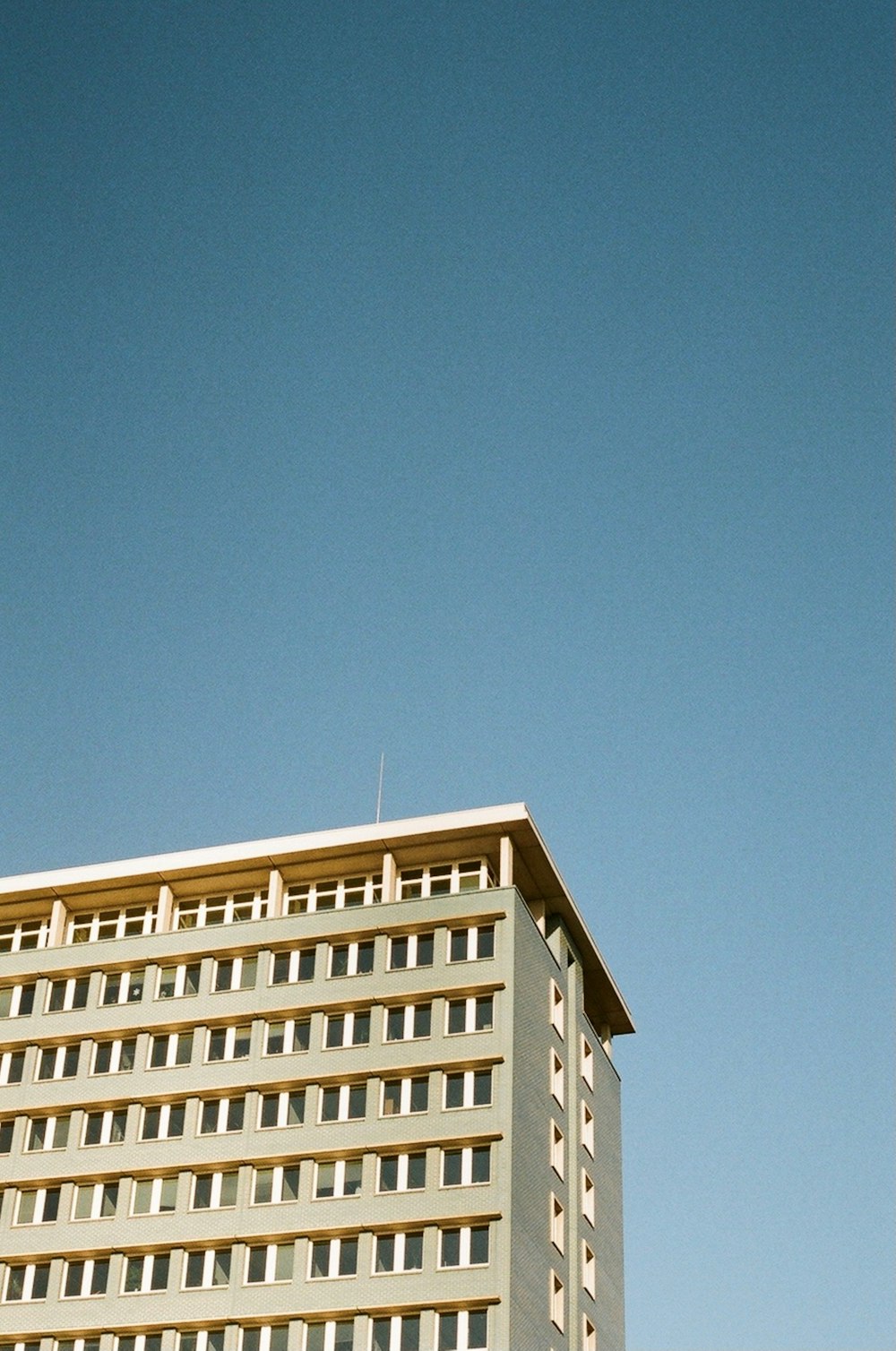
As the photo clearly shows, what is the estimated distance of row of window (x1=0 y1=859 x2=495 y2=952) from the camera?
76.1m

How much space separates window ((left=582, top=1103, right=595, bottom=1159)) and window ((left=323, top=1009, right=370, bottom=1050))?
1169cm

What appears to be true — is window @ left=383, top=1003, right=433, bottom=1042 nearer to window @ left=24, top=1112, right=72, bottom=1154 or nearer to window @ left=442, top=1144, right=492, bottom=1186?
window @ left=442, top=1144, right=492, bottom=1186

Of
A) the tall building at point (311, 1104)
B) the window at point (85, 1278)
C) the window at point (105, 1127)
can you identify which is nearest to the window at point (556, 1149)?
the tall building at point (311, 1104)

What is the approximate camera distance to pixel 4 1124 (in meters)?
75.6

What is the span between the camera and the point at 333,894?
77500 mm

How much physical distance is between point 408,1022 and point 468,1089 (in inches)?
154

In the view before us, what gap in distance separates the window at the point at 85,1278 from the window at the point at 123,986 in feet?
34.6

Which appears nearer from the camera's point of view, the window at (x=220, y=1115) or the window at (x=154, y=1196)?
the window at (x=154, y=1196)

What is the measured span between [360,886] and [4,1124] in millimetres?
17172

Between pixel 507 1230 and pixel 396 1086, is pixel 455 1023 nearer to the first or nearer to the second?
pixel 396 1086

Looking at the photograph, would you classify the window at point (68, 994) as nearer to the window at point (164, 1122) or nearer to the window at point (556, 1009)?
the window at point (164, 1122)

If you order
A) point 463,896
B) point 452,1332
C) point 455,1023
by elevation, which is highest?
point 463,896

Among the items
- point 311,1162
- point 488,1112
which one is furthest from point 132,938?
point 488,1112

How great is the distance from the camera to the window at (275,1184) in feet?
227
